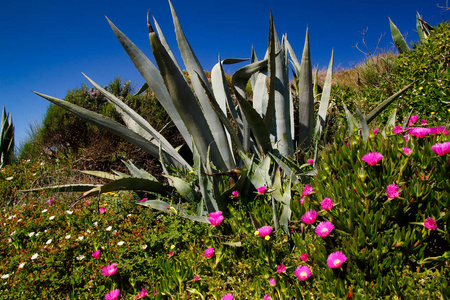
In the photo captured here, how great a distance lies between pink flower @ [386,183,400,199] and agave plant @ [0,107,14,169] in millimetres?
6559

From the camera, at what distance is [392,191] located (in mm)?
1247

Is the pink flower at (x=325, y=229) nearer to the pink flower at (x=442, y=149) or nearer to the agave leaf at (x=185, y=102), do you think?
the pink flower at (x=442, y=149)

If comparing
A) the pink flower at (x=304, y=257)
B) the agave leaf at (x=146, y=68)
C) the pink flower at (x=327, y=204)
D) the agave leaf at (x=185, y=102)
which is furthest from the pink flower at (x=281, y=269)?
the agave leaf at (x=146, y=68)

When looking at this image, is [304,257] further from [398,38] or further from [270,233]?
[398,38]

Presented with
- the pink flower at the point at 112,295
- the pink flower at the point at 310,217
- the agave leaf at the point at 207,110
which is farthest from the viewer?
the agave leaf at the point at 207,110

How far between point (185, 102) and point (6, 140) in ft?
18.3

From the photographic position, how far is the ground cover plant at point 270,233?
4.12ft

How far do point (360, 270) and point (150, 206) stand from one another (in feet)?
4.85

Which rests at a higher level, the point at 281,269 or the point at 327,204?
the point at 327,204

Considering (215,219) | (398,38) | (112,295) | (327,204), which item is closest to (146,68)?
(215,219)

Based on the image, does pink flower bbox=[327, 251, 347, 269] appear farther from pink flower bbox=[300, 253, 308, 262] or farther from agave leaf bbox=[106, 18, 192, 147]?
agave leaf bbox=[106, 18, 192, 147]

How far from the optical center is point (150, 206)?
7.23 feet

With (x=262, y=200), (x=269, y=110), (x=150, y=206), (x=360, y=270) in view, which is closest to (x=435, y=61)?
(x=269, y=110)

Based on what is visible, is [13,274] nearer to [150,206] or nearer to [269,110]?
[150,206]
